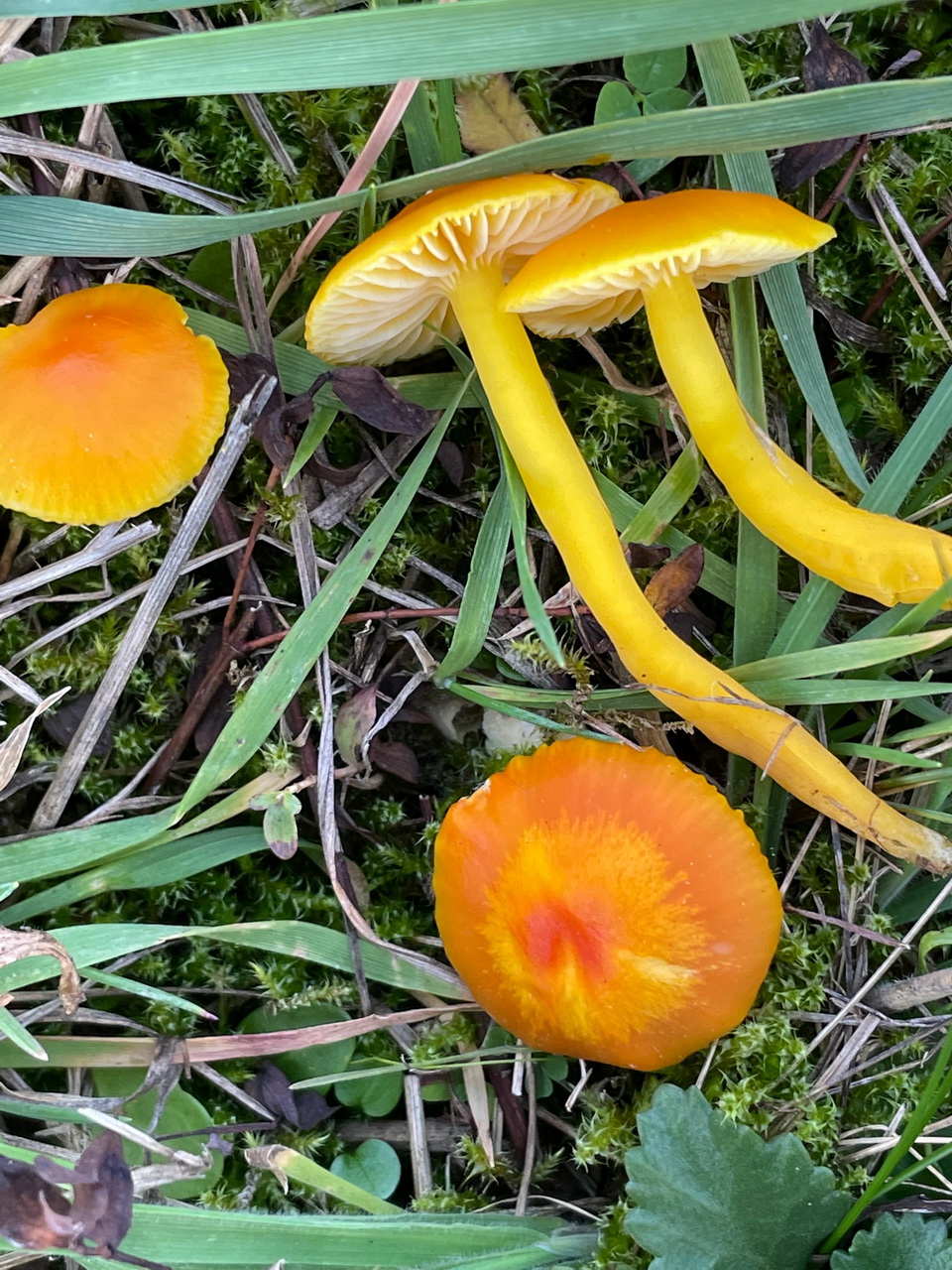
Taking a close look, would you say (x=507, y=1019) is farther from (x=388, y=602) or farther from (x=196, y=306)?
(x=196, y=306)

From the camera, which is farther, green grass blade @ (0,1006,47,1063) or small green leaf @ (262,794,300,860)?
small green leaf @ (262,794,300,860)

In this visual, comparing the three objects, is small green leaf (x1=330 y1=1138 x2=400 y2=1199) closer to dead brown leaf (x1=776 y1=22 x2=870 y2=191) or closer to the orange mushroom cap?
the orange mushroom cap

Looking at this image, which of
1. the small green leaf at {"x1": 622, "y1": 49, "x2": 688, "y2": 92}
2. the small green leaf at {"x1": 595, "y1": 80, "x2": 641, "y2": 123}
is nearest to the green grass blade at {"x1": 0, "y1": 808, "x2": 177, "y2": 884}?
the small green leaf at {"x1": 595, "y1": 80, "x2": 641, "y2": 123}

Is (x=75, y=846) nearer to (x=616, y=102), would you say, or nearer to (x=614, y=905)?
(x=614, y=905)

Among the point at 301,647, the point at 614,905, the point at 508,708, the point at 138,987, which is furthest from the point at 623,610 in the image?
the point at 138,987

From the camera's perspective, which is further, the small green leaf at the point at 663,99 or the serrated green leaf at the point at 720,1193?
the small green leaf at the point at 663,99

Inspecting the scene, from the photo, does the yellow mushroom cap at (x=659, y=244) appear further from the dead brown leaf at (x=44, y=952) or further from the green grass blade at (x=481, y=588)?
the dead brown leaf at (x=44, y=952)

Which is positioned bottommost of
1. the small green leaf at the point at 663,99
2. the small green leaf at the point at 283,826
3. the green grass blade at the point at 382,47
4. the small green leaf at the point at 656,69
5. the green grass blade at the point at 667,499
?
the small green leaf at the point at 283,826

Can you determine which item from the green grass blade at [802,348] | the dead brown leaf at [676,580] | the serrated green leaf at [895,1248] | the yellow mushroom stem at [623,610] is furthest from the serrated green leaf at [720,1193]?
the green grass blade at [802,348]
